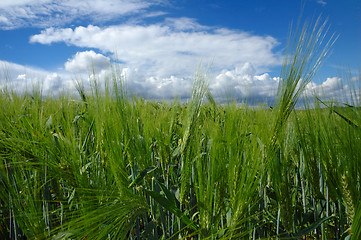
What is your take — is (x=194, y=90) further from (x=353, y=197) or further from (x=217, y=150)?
(x=353, y=197)

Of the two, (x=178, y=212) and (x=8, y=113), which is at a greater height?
(x=8, y=113)

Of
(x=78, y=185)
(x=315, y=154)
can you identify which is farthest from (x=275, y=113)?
(x=78, y=185)

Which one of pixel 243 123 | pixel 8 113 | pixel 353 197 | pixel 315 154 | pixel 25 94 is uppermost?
pixel 25 94

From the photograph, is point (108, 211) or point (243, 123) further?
point (243, 123)

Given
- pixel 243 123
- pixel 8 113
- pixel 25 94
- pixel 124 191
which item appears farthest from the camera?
pixel 25 94

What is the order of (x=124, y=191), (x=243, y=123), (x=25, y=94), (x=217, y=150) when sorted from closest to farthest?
(x=217, y=150) < (x=124, y=191) < (x=243, y=123) < (x=25, y=94)

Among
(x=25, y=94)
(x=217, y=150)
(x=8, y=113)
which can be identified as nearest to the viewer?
(x=217, y=150)

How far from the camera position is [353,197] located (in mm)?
944

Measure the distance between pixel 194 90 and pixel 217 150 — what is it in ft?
1.26

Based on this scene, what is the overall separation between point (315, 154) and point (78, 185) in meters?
1.04

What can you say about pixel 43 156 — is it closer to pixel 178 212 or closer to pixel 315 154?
pixel 178 212

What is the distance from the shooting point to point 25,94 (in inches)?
107

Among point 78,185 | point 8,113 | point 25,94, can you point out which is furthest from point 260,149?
point 25,94

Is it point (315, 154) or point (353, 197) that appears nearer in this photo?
point (353, 197)
